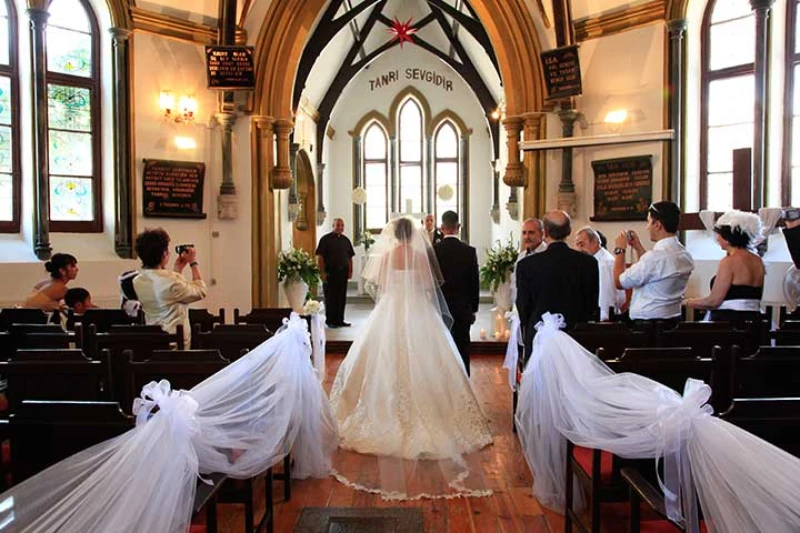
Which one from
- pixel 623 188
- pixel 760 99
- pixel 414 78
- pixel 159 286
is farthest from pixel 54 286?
pixel 414 78

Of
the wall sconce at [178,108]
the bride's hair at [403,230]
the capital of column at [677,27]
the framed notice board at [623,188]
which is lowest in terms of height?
the bride's hair at [403,230]

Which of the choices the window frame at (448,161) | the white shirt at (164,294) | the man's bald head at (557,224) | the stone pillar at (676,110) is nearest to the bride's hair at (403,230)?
the man's bald head at (557,224)

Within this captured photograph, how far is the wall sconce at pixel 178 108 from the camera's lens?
7.51 m

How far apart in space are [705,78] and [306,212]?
8.73 metres

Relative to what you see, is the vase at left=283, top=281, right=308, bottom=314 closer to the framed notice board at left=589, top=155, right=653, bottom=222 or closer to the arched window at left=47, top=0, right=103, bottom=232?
the arched window at left=47, top=0, right=103, bottom=232

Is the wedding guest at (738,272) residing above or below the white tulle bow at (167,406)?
above

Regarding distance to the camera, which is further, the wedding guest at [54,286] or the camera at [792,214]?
the camera at [792,214]

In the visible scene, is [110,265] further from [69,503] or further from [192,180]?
→ [69,503]

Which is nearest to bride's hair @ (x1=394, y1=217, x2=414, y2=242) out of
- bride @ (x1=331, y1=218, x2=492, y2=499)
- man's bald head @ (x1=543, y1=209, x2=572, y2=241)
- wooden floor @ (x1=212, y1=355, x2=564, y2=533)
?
bride @ (x1=331, y1=218, x2=492, y2=499)

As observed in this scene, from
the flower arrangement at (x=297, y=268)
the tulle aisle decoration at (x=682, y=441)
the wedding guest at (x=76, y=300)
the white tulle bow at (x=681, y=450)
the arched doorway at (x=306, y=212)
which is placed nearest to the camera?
the tulle aisle decoration at (x=682, y=441)

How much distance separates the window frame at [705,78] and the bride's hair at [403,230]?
4.66 meters

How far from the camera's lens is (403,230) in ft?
13.9

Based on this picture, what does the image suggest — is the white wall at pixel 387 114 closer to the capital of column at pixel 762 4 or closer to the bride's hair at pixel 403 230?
the capital of column at pixel 762 4

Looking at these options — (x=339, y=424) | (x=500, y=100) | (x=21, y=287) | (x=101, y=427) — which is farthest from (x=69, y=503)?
(x=500, y=100)
